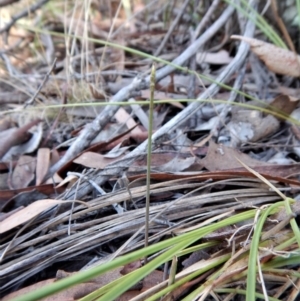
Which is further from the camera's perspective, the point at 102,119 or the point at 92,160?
the point at 102,119

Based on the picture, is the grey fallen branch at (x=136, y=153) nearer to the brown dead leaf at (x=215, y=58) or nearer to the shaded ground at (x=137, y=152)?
the shaded ground at (x=137, y=152)

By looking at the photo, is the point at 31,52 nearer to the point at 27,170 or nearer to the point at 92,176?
the point at 27,170

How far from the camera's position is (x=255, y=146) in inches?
44.0

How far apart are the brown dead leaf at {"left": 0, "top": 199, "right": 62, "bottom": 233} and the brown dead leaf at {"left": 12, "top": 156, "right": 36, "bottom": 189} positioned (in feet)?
0.71

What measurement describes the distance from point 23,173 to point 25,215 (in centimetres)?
28

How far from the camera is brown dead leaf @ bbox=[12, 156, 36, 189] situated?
1150mm

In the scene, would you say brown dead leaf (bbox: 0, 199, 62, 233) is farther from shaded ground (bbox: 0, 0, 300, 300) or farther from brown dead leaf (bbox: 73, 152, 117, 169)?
brown dead leaf (bbox: 73, 152, 117, 169)

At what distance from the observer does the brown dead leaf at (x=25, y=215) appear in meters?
0.91

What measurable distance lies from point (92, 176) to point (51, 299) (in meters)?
0.30

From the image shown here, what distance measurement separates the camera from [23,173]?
1.18 metres

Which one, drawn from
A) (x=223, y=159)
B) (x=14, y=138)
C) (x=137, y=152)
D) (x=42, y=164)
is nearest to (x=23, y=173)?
(x=42, y=164)

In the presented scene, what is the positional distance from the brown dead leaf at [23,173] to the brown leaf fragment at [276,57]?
63 centimetres

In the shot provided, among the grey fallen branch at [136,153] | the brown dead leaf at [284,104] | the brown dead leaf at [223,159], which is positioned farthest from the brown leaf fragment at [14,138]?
the brown dead leaf at [284,104]

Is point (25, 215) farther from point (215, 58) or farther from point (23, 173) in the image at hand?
point (215, 58)
